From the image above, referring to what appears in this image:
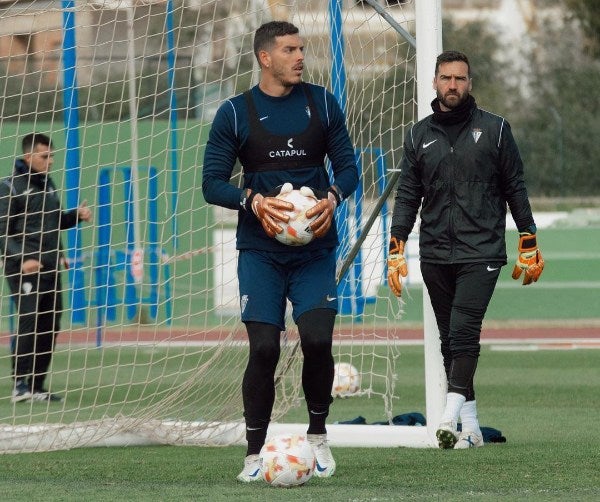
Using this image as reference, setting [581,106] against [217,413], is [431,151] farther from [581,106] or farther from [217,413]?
[581,106]

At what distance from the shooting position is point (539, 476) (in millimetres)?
6488

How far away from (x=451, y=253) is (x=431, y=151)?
564 mm

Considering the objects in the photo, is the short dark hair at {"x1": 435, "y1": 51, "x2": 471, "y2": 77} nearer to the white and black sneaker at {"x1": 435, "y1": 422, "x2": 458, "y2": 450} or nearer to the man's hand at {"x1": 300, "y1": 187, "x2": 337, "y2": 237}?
the man's hand at {"x1": 300, "y1": 187, "x2": 337, "y2": 237}

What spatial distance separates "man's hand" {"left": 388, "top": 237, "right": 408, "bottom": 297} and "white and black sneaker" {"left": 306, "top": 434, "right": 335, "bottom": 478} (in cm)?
117

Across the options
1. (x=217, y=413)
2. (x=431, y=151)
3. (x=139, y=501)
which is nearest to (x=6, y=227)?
(x=217, y=413)

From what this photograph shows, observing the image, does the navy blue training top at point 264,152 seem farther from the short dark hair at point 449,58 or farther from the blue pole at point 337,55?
the blue pole at point 337,55

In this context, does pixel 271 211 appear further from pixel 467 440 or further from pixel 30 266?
pixel 30 266

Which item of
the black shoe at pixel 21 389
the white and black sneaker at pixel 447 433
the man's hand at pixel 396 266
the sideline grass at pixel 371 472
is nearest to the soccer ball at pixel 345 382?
the sideline grass at pixel 371 472

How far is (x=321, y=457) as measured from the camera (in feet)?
21.9

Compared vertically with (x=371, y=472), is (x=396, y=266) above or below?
above

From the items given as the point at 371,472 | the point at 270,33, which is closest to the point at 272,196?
the point at 270,33

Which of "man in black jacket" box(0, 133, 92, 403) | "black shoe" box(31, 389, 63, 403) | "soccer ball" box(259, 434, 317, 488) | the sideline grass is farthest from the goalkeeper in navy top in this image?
"black shoe" box(31, 389, 63, 403)

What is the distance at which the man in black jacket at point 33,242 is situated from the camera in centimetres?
1016

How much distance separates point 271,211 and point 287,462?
1096mm
